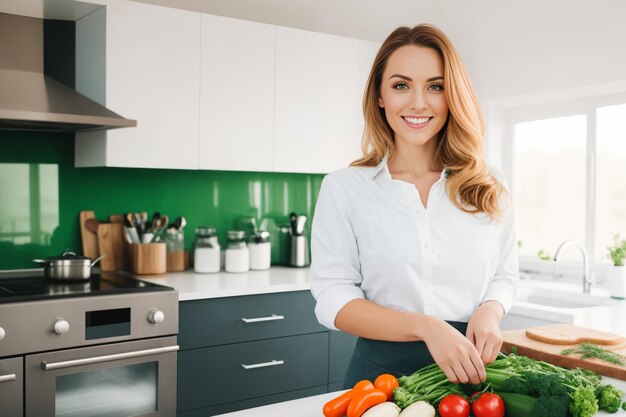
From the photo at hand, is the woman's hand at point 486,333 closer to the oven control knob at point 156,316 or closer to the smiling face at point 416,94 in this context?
the smiling face at point 416,94

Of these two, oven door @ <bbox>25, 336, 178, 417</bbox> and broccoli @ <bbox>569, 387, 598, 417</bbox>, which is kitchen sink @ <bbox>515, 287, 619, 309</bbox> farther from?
broccoli @ <bbox>569, 387, 598, 417</bbox>

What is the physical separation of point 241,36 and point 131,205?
3.44ft

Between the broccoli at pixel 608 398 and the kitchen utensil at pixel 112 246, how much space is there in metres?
2.55

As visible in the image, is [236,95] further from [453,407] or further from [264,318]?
[453,407]

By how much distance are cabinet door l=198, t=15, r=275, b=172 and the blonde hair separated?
165 centimetres

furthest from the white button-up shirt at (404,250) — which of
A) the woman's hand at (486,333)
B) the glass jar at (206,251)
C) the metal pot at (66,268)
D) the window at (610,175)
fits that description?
the window at (610,175)

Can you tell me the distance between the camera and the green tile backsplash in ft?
10.3

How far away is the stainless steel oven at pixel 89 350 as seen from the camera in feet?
7.91

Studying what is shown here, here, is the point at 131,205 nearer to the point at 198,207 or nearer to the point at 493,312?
the point at 198,207

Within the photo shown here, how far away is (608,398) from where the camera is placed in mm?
1321

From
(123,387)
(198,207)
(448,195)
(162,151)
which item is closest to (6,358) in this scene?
(123,387)

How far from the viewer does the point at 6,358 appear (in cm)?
238

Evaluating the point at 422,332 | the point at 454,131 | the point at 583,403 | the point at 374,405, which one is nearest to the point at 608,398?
the point at 583,403

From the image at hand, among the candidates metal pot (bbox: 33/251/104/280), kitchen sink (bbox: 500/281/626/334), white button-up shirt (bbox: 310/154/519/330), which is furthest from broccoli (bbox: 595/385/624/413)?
metal pot (bbox: 33/251/104/280)
